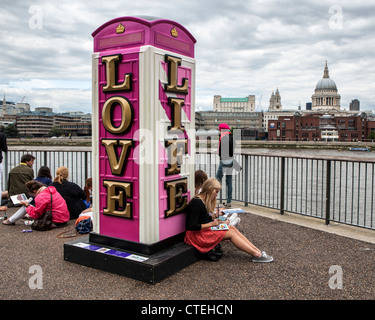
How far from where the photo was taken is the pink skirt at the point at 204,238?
5.17 metres

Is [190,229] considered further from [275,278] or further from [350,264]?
[350,264]

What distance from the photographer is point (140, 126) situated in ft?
15.3

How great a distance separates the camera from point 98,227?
5230mm

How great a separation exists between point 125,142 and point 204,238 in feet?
5.44

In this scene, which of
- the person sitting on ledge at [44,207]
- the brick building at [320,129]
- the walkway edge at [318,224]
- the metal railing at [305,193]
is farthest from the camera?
the brick building at [320,129]

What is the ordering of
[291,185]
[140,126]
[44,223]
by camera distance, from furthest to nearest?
[291,185]
[44,223]
[140,126]

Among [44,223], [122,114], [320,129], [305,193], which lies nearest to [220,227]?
[122,114]

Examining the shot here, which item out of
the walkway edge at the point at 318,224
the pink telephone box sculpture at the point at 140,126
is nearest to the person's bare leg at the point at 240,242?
the pink telephone box sculpture at the point at 140,126

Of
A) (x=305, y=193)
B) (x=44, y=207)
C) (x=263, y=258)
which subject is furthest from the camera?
(x=305, y=193)

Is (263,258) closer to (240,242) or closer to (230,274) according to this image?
(240,242)

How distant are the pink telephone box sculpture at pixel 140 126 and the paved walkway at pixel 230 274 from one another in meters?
0.68

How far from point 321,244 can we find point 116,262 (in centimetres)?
319

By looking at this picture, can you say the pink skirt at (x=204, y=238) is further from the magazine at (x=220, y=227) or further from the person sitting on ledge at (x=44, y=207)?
the person sitting on ledge at (x=44, y=207)
